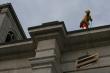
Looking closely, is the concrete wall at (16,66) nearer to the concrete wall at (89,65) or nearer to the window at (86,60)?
the concrete wall at (89,65)

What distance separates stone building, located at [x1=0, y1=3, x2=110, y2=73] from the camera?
17.6 metres

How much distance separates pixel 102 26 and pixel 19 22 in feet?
72.7

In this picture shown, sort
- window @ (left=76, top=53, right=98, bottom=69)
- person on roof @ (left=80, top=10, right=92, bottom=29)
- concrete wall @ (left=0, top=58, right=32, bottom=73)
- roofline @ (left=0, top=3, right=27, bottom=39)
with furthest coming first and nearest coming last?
1. roofline @ (left=0, top=3, right=27, bottom=39)
2. person on roof @ (left=80, top=10, right=92, bottom=29)
3. concrete wall @ (left=0, top=58, right=32, bottom=73)
4. window @ (left=76, top=53, right=98, bottom=69)

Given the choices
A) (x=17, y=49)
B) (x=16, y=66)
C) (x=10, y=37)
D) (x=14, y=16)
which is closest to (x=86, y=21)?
(x=17, y=49)

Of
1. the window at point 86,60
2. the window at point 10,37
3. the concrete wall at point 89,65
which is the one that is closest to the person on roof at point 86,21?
the concrete wall at point 89,65

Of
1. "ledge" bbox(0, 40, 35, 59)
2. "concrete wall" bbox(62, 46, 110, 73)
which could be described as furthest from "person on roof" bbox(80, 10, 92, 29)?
"ledge" bbox(0, 40, 35, 59)

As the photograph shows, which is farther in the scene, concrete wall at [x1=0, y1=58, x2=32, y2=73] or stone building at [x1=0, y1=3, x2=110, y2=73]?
concrete wall at [x1=0, y1=58, x2=32, y2=73]

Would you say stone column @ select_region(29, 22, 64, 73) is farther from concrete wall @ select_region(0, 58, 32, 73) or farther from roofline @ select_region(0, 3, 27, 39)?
roofline @ select_region(0, 3, 27, 39)

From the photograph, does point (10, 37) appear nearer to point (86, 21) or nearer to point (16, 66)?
point (86, 21)

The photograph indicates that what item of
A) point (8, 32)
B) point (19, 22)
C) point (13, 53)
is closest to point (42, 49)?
point (13, 53)

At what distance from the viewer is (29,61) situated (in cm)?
1855

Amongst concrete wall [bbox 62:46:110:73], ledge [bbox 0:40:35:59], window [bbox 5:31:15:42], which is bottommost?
window [bbox 5:31:15:42]

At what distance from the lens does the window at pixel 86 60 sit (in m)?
17.9

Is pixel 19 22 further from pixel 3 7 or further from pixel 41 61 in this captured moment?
pixel 41 61
